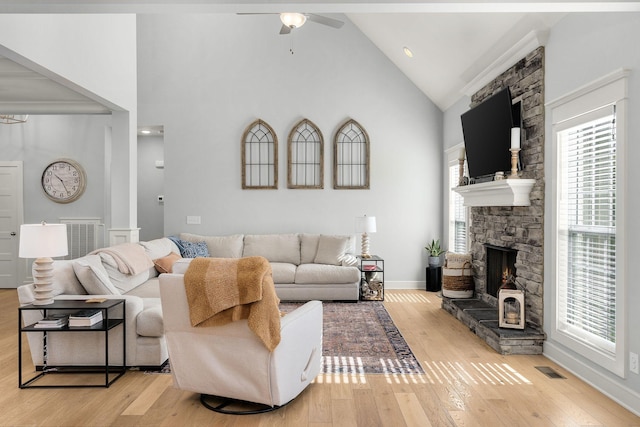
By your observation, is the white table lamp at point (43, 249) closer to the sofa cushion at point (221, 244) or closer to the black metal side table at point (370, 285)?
the sofa cushion at point (221, 244)

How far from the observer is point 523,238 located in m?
4.19

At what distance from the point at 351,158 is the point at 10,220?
5437mm

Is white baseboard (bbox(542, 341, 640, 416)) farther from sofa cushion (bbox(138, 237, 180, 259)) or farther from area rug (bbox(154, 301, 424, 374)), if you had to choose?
sofa cushion (bbox(138, 237, 180, 259))

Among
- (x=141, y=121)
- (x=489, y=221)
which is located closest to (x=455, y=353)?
(x=489, y=221)

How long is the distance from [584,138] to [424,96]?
3.90 metres

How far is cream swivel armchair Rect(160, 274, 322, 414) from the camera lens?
2.61 meters

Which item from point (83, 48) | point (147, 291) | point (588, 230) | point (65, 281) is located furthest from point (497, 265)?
point (83, 48)

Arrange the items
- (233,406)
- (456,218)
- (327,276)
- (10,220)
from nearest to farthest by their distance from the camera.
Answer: (233,406) → (327,276) → (456,218) → (10,220)

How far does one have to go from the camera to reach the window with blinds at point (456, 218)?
20.5 feet

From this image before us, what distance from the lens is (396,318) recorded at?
514cm

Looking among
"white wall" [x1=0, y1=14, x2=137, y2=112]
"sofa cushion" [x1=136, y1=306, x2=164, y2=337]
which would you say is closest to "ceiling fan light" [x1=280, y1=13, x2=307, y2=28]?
"white wall" [x1=0, y1=14, x2=137, y2=112]

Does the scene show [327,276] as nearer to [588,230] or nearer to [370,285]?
[370,285]

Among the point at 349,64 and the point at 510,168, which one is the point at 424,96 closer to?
the point at 349,64

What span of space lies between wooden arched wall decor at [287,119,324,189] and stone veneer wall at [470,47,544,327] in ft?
9.52
